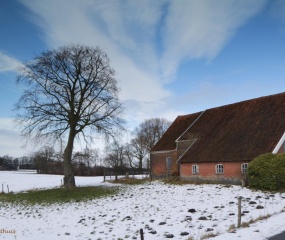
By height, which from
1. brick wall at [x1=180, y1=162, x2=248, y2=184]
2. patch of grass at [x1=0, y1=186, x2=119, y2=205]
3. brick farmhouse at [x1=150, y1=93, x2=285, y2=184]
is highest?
brick farmhouse at [x1=150, y1=93, x2=285, y2=184]

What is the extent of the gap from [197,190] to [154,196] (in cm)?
391

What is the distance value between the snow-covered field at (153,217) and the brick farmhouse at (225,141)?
409 cm

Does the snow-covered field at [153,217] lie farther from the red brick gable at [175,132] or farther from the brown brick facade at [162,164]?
the red brick gable at [175,132]

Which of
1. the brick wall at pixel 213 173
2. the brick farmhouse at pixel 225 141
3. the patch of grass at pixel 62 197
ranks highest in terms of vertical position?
the brick farmhouse at pixel 225 141

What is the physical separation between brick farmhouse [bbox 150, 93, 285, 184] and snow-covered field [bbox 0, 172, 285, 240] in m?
4.09

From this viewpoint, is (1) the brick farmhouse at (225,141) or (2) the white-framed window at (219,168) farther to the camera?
(2) the white-framed window at (219,168)

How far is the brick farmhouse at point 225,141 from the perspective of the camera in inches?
1031

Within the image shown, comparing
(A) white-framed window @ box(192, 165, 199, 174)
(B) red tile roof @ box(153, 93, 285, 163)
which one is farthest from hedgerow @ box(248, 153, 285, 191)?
(A) white-framed window @ box(192, 165, 199, 174)

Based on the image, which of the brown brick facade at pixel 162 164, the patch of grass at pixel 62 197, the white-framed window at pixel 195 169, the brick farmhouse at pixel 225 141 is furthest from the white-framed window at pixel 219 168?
the patch of grass at pixel 62 197

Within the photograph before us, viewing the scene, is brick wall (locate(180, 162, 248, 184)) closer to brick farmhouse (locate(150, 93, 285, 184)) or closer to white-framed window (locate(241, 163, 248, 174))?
brick farmhouse (locate(150, 93, 285, 184))

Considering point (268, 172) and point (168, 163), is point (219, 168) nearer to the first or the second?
point (268, 172)

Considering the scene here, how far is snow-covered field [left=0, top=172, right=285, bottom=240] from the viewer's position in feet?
40.8

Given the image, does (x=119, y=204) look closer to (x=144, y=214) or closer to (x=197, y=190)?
(x=144, y=214)

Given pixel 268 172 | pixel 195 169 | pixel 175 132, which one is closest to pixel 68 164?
pixel 195 169
